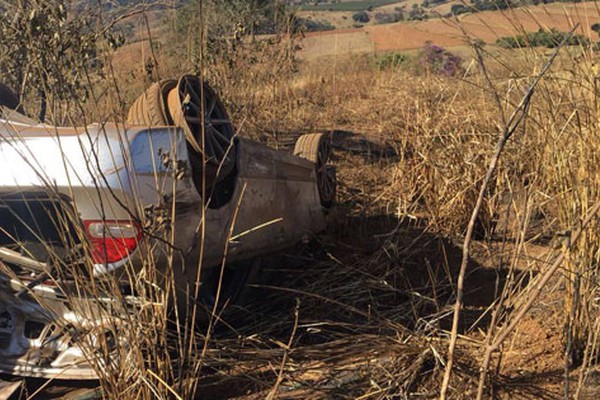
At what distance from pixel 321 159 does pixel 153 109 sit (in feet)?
7.01

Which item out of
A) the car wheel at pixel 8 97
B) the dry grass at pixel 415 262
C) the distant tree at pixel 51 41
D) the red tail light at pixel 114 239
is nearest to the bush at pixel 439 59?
the dry grass at pixel 415 262

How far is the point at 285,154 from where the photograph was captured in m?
4.54

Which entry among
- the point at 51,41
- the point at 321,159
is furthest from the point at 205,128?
the point at 321,159

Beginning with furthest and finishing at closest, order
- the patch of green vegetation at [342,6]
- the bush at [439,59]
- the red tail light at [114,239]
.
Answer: the bush at [439,59] < the patch of green vegetation at [342,6] < the red tail light at [114,239]

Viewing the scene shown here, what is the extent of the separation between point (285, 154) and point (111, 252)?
170 centimetres

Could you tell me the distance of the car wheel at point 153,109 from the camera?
3637mm

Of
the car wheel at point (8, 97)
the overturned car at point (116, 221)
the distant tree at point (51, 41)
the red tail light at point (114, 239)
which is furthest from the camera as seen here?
the car wheel at point (8, 97)

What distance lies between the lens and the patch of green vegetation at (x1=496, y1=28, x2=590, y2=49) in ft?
11.5

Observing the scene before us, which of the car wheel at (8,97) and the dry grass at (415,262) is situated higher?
the car wheel at (8,97)

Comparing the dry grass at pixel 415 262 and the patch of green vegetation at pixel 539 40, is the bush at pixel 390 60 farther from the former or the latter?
the patch of green vegetation at pixel 539 40

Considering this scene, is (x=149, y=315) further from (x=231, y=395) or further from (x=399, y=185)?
(x=399, y=185)

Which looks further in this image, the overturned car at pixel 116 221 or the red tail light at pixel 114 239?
the red tail light at pixel 114 239

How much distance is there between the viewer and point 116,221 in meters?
3.00

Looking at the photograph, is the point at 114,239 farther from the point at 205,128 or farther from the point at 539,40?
the point at 539,40
